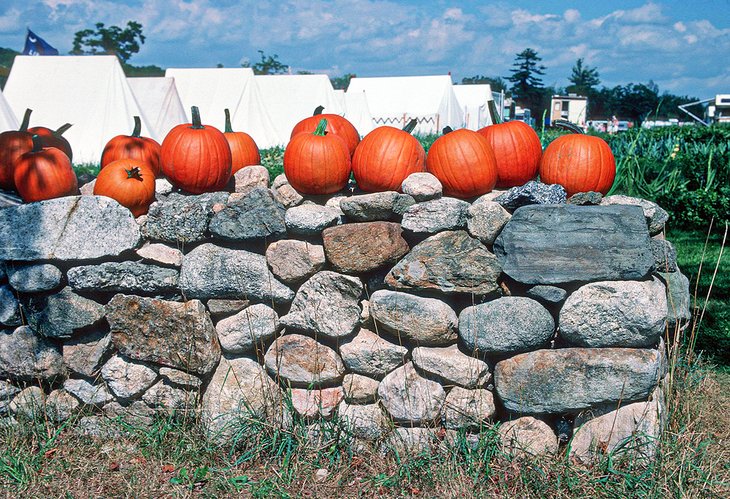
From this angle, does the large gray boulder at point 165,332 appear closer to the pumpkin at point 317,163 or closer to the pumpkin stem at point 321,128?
the pumpkin at point 317,163

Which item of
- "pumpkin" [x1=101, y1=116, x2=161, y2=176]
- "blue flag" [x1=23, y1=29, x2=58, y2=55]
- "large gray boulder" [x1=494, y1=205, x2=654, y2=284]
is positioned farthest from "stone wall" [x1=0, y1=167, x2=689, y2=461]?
"blue flag" [x1=23, y1=29, x2=58, y2=55]

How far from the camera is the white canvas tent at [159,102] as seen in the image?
51.5 feet

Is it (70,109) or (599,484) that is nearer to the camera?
(599,484)

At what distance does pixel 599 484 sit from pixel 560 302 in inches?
32.6

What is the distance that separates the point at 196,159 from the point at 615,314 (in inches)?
91.5

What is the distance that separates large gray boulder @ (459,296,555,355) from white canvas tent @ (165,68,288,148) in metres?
16.4

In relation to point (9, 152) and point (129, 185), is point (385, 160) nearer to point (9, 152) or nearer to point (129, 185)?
point (129, 185)

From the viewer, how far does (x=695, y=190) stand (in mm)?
9562

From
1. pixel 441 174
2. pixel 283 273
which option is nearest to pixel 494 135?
pixel 441 174

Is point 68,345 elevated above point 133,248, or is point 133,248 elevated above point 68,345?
point 133,248

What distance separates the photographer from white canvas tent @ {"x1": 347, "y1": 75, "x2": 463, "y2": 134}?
26.1 meters

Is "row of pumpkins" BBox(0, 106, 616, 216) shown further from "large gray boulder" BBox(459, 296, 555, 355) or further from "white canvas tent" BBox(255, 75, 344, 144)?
"white canvas tent" BBox(255, 75, 344, 144)

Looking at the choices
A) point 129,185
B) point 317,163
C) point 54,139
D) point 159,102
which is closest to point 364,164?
point 317,163

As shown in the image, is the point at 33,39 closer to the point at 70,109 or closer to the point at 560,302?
the point at 70,109
